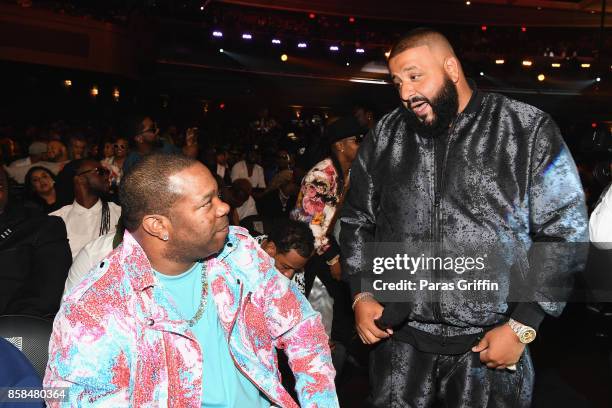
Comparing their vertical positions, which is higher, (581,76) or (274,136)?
(581,76)

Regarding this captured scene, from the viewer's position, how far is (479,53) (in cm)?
1994

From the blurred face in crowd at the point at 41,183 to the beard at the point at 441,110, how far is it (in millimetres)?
4112

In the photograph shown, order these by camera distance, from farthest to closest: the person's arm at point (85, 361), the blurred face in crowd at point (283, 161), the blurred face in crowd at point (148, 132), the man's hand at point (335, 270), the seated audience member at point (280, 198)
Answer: the blurred face in crowd at point (283, 161), the seated audience member at point (280, 198), the blurred face in crowd at point (148, 132), the man's hand at point (335, 270), the person's arm at point (85, 361)

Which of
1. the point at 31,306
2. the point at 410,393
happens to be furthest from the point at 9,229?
the point at 410,393

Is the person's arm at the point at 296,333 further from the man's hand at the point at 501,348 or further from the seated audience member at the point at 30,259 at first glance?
the seated audience member at the point at 30,259

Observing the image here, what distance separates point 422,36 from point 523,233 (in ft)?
2.30

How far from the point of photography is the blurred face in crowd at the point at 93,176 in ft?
14.4

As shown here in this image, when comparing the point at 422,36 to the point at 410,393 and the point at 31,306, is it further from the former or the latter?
the point at 31,306

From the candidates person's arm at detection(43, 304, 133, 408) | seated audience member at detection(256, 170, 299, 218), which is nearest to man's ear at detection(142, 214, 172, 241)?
person's arm at detection(43, 304, 133, 408)

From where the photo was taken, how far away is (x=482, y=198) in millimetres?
2102

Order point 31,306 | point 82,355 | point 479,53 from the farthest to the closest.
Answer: point 479,53, point 31,306, point 82,355

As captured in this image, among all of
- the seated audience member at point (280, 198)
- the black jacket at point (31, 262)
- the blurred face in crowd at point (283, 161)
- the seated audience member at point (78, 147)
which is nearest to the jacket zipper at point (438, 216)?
the black jacket at point (31, 262)

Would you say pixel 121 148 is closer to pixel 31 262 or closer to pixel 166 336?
pixel 31 262

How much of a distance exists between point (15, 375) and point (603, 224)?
2.04m
